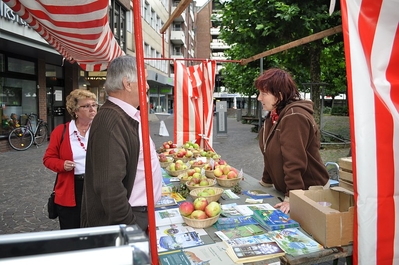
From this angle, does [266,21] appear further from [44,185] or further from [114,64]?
[114,64]

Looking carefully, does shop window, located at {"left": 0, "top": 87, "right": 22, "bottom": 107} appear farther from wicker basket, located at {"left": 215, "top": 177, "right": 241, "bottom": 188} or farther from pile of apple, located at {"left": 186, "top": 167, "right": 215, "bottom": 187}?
wicker basket, located at {"left": 215, "top": 177, "right": 241, "bottom": 188}

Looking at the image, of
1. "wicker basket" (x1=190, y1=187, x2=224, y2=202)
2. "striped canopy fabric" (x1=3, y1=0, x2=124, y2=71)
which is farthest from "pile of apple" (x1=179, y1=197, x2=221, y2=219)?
"striped canopy fabric" (x1=3, y1=0, x2=124, y2=71)

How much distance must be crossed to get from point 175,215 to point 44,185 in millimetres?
5173

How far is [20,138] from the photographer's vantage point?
418 inches

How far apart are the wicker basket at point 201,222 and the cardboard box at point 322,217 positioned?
556mm

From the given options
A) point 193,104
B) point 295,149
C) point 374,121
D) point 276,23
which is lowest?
point 295,149

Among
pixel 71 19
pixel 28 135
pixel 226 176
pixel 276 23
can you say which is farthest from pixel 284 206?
pixel 28 135

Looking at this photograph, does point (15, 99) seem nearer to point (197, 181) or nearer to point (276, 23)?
point (276, 23)

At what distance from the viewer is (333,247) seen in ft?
5.89

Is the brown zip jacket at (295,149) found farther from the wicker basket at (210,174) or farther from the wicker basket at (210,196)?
the wicker basket at (210,174)

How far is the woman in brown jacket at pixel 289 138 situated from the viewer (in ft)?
7.89

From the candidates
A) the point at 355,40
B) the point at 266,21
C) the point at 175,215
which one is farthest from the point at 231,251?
the point at 266,21

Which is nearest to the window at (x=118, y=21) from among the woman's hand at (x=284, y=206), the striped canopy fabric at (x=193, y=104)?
the striped canopy fabric at (x=193, y=104)

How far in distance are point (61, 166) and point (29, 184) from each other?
437cm
